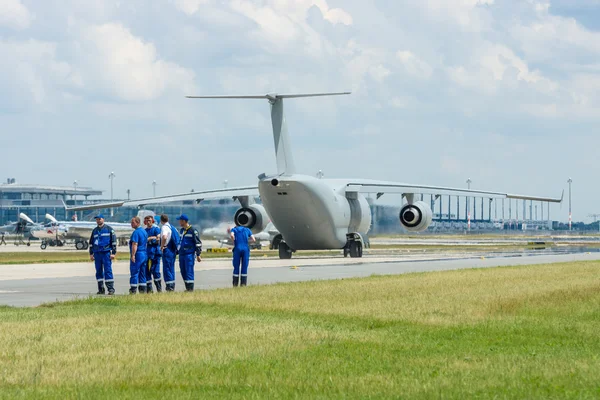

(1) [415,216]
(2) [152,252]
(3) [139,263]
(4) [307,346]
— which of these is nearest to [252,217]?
(1) [415,216]

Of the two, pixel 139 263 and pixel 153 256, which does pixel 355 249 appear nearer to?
pixel 153 256

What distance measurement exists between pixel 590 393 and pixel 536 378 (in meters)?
0.90

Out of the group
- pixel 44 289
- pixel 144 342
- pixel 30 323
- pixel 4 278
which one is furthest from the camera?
pixel 4 278

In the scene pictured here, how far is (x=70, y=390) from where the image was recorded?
9594 millimetres

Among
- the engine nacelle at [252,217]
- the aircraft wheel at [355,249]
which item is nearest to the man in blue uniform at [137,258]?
the engine nacelle at [252,217]

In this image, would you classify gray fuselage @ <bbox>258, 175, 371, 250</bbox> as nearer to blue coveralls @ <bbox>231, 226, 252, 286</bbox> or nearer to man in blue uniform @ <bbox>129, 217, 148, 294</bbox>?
blue coveralls @ <bbox>231, 226, 252, 286</bbox>

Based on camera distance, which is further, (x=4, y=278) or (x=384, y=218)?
(x=384, y=218)

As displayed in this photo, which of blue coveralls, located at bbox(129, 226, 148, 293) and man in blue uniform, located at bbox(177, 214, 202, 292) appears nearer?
blue coveralls, located at bbox(129, 226, 148, 293)

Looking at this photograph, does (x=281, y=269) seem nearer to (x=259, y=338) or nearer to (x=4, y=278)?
(x=4, y=278)

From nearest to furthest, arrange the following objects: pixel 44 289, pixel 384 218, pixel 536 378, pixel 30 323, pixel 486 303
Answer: pixel 536 378, pixel 30 323, pixel 486 303, pixel 44 289, pixel 384 218

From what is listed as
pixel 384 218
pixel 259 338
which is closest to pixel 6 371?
pixel 259 338

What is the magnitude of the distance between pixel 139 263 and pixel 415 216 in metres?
26.4

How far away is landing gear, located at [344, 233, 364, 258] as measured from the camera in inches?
1864

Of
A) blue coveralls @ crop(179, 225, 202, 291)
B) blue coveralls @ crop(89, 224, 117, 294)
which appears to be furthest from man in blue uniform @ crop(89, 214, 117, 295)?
blue coveralls @ crop(179, 225, 202, 291)
